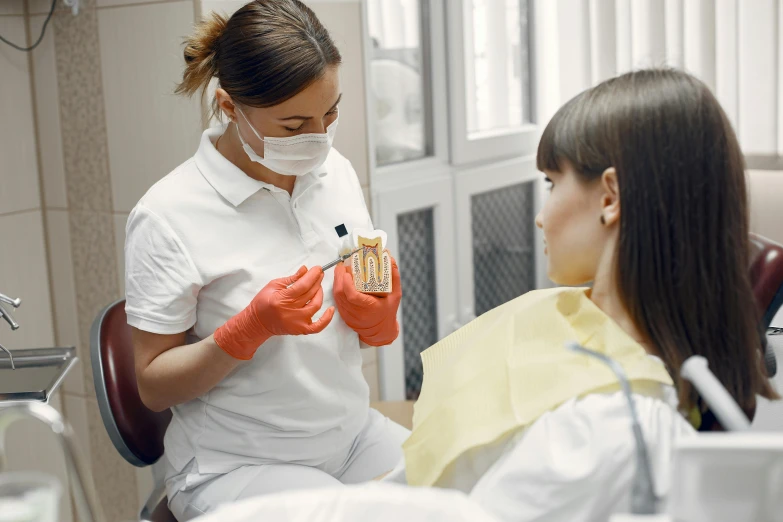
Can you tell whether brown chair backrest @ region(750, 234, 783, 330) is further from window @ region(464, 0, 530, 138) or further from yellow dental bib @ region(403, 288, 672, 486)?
window @ region(464, 0, 530, 138)

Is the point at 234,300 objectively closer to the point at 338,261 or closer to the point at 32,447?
A: the point at 338,261

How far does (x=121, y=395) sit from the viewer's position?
1545 millimetres

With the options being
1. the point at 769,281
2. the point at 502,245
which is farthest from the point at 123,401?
the point at 502,245

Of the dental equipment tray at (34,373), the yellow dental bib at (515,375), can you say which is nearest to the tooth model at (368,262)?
the yellow dental bib at (515,375)

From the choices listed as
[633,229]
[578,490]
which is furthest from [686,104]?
[578,490]

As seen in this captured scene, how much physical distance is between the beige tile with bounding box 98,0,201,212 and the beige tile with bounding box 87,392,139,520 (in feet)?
1.99

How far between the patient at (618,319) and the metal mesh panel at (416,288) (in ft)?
4.87

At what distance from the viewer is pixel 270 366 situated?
153 cm

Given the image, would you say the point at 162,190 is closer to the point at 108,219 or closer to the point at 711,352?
the point at 108,219

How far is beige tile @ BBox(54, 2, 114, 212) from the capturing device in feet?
6.78

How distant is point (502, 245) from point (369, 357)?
85 centimetres

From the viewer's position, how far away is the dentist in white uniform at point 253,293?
1441 millimetres

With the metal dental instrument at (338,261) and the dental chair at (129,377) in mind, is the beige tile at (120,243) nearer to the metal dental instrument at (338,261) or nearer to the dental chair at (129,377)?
the dental chair at (129,377)

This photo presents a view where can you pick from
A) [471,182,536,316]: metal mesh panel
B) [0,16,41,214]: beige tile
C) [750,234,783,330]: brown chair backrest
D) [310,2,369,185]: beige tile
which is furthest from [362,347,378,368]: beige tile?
[750,234,783,330]: brown chair backrest
